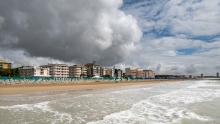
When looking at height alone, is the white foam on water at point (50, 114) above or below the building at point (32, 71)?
below

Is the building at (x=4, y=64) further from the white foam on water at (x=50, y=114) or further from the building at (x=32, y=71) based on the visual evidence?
the white foam on water at (x=50, y=114)

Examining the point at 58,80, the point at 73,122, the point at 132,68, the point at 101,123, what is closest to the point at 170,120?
the point at 101,123

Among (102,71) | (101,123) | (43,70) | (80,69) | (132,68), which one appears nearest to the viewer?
(101,123)

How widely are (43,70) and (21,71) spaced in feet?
47.6

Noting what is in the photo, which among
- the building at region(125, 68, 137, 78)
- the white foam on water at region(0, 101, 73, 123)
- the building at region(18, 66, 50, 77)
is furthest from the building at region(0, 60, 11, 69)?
the white foam on water at region(0, 101, 73, 123)

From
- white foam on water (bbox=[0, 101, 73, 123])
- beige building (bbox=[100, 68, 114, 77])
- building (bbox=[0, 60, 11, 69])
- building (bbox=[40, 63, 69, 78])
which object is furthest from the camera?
beige building (bbox=[100, 68, 114, 77])

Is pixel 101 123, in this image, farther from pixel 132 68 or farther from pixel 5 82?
pixel 132 68

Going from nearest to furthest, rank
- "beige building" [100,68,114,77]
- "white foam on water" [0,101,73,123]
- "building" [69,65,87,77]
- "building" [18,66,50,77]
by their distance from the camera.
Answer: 1. "white foam on water" [0,101,73,123]
2. "building" [18,66,50,77]
3. "building" [69,65,87,77]
4. "beige building" [100,68,114,77]

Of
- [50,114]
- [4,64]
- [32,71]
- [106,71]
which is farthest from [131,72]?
[50,114]

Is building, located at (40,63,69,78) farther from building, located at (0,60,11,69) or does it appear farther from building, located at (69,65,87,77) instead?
building, located at (0,60,11,69)

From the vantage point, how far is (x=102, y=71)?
469 ft

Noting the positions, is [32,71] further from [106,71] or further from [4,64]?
[106,71]

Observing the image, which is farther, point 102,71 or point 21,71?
point 102,71

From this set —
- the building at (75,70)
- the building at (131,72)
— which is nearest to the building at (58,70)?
the building at (75,70)
